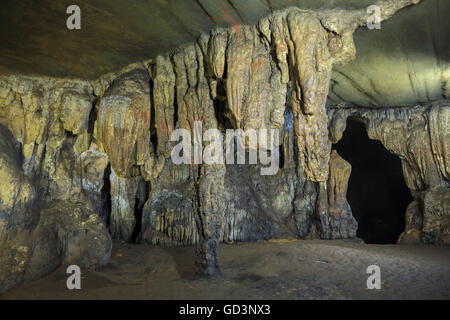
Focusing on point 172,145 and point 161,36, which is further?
point 172,145

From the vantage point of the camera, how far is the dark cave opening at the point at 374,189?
14469 mm

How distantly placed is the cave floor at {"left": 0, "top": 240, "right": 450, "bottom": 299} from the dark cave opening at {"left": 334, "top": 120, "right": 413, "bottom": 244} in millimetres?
7266

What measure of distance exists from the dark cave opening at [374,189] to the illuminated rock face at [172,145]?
5.15 m

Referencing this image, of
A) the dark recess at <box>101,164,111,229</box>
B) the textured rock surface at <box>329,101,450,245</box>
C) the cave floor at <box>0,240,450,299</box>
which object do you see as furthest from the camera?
the dark recess at <box>101,164,111,229</box>

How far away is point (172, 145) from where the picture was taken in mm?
6605

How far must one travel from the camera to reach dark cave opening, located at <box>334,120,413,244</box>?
14469 mm

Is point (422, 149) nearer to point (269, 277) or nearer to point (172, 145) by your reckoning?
point (269, 277)

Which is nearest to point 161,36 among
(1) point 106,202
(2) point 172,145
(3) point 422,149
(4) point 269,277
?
(2) point 172,145

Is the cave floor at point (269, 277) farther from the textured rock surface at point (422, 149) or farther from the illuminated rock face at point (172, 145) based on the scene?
the textured rock surface at point (422, 149)

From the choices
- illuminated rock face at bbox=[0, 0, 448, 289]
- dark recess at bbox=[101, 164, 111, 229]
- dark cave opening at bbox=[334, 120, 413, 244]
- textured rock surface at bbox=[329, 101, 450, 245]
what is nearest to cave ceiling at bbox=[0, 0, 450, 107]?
illuminated rock face at bbox=[0, 0, 448, 289]

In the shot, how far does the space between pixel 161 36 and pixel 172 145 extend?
80.1 inches

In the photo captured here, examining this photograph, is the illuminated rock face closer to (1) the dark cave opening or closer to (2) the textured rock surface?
(2) the textured rock surface

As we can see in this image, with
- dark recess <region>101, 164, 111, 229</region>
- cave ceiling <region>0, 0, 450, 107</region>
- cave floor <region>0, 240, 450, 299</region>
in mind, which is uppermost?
cave ceiling <region>0, 0, 450, 107</region>

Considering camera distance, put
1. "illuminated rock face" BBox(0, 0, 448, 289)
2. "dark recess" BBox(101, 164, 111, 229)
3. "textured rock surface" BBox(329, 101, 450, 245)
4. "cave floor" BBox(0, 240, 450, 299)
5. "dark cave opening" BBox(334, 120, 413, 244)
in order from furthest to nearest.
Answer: "dark cave opening" BBox(334, 120, 413, 244) < "dark recess" BBox(101, 164, 111, 229) < "textured rock surface" BBox(329, 101, 450, 245) < "illuminated rock face" BBox(0, 0, 448, 289) < "cave floor" BBox(0, 240, 450, 299)
